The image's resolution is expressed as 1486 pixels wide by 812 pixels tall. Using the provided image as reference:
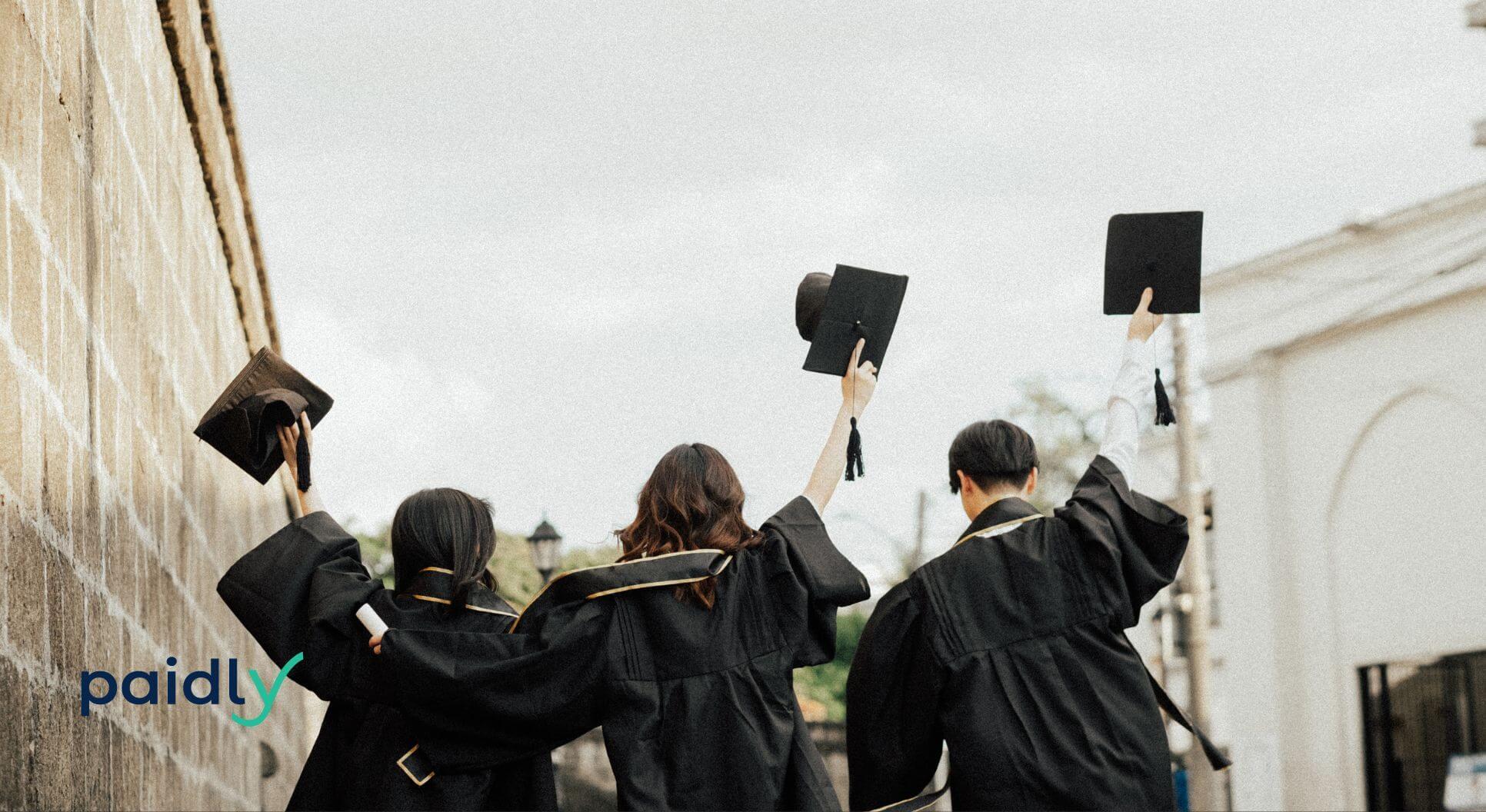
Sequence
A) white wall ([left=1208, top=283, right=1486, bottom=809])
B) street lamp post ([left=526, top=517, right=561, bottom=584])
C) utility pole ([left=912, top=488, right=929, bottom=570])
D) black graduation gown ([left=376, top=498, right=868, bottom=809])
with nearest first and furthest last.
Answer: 1. black graduation gown ([left=376, top=498, right=868, bottom=809])
2. street lamp post ([left=526, top=517, right=561, bottom=584])
3. white wall ([left=1208, top=283, right=1486, bottom=809])
4. utility pole ([left=912, top=488, right=929, bottom=570])

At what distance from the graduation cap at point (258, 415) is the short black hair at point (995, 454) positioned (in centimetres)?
171

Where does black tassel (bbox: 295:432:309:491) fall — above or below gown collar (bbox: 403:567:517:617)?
above

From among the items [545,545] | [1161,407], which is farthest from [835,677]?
[1161,407]

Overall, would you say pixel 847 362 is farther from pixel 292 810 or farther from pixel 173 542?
pixel 173 542

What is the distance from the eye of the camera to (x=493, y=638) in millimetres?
4129

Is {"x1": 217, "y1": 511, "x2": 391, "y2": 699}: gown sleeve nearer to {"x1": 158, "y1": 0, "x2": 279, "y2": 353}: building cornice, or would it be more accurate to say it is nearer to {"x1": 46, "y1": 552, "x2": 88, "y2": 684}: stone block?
{"x1": 46, "y1": 552, "x2": 88, "y2": 684}: stone block

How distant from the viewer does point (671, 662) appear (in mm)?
4047

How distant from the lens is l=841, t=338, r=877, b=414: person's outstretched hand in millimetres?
4520

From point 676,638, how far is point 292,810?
1.08m

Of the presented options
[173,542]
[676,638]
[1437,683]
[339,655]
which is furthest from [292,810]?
[1437,683]

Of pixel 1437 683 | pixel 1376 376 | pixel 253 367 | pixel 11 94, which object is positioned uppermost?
pixel 1376 376

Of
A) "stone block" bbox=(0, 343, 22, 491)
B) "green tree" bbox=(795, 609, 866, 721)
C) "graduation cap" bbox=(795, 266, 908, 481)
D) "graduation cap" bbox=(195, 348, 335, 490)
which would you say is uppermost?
"graduation cap" bbox=(795, 266, 908, 481)


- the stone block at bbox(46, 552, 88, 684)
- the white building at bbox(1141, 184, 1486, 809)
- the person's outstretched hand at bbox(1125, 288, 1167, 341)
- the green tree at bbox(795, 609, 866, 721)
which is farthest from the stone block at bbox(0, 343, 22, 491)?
the green tree at bbox(795, 609, 866, 721)

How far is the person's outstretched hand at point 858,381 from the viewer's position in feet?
14.8
